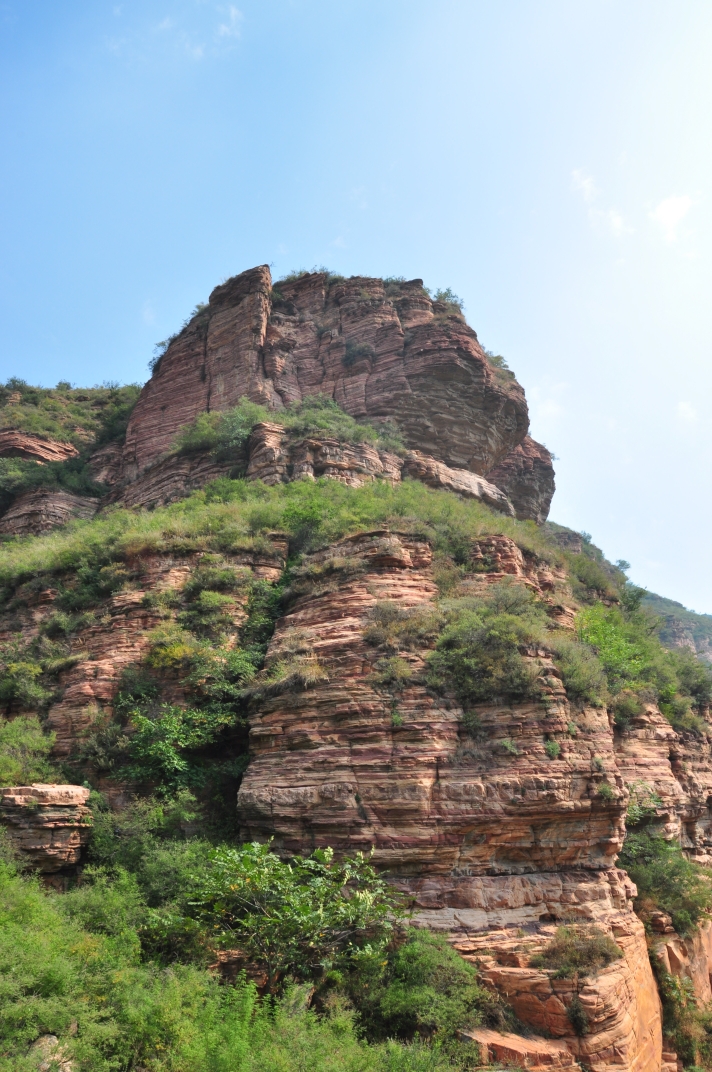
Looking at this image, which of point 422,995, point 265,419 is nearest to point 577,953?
point 422,995

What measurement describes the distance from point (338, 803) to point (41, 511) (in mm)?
27794

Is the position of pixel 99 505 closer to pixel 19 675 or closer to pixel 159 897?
pixel 19 675

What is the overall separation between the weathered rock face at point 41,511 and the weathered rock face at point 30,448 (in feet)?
13.2

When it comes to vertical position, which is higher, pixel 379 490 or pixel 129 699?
pixel 379 490

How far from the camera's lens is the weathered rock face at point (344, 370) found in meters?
33.2

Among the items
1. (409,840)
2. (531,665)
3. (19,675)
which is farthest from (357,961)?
(19,675)

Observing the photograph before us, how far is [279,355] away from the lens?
34.5 metres

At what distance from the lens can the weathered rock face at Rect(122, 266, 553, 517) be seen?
33.2 m

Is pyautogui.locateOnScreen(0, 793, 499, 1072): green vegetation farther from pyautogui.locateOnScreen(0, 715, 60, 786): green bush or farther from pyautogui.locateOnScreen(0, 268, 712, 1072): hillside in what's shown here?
pyautogui.locateOnScreen(0, 715, 60, 786): green bush

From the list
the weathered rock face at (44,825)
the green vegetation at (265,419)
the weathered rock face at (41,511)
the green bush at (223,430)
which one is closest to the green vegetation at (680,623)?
the green vegetation at (265,419)

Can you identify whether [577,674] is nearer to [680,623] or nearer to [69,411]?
[69,411]

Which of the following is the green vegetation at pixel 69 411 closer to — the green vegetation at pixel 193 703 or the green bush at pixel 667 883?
the green vegetation at pixel 193 703

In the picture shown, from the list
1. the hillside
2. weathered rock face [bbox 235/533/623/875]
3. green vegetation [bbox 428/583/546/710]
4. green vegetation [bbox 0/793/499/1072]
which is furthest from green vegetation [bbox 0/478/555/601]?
green vegetation [bbox 0/793/499/1072]

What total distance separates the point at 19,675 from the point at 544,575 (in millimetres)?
17764
